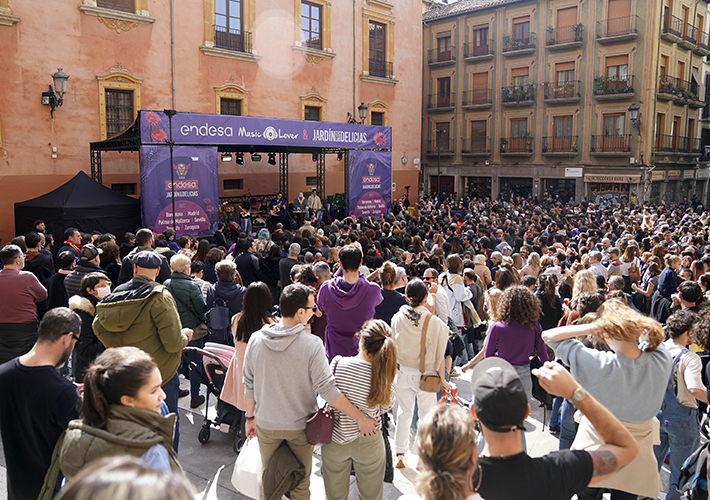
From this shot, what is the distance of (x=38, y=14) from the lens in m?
15.8

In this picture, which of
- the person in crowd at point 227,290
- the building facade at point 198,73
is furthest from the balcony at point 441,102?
the person in crowd at point 227,290

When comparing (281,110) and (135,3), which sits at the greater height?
(135,3)

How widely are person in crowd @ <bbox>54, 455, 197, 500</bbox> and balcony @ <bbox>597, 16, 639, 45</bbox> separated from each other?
106 feet

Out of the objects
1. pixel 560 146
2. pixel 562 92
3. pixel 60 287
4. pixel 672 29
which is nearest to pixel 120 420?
pixel 60 287

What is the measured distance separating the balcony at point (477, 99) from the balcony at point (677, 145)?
31.0 ft

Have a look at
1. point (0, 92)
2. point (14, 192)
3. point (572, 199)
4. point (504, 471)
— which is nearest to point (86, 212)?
point (14, 192)

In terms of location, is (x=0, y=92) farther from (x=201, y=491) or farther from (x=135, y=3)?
(x=201, y=491)

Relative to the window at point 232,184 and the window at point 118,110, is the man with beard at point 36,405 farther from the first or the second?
the window at point 232,184

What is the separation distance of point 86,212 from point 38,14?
707cm

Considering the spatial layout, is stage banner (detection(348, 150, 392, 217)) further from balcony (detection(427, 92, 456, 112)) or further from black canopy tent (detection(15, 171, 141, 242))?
balcony (detection(427, 92, 456, 112))

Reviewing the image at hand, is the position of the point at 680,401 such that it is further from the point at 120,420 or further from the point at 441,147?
the point at 441,147

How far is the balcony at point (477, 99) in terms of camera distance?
33656 mm

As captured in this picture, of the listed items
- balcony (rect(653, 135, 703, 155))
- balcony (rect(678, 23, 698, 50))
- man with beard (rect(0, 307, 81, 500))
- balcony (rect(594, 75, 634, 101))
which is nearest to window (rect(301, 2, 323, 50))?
balcony (rect(594, 75, 634, 101))

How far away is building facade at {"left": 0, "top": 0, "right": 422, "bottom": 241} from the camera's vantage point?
15.8 meters
